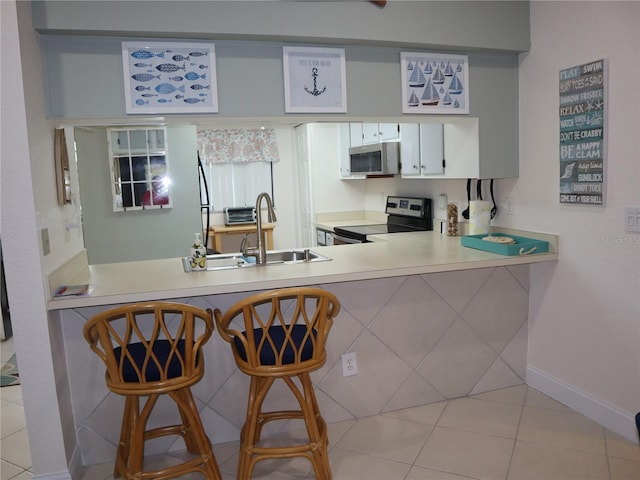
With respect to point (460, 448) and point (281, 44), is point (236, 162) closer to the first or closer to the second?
point (281, 44)

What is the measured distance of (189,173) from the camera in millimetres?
4613

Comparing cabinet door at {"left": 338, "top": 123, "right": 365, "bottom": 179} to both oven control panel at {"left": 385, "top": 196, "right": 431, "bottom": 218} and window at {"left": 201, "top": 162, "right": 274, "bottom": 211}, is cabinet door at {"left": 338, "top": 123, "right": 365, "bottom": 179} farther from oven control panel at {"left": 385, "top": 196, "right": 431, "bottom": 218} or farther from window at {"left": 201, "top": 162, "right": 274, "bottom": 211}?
window at {"left": 201, "top": 162, "right": 274, "bottom": 211}

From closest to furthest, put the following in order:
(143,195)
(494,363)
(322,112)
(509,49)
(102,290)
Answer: (102,290), (322,112), (509,49), (494,363), (143,195)

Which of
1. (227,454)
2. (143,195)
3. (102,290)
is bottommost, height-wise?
(227,454)

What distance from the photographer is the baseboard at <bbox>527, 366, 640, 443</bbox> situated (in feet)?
8.10

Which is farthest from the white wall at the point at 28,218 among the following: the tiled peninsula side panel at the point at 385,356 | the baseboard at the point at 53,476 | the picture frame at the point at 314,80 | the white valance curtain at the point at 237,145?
the white valance curtain at the point at 237,145

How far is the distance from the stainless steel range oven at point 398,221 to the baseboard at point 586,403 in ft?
4.52

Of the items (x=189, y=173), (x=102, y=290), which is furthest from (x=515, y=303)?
(x=189, y=173)

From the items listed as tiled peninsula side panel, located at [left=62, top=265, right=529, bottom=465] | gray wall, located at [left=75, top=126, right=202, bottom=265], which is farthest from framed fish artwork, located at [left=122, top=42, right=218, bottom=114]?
gray wall, located at [left=75, top=126, right=202, bottom=265]

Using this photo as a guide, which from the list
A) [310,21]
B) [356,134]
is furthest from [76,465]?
[356,134]

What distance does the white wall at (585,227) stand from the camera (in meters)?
2.35

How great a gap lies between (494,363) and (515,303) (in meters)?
0.39

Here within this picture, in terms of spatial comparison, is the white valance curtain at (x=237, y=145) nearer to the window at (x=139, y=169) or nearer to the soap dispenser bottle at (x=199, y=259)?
the window at (x=139, y=169)

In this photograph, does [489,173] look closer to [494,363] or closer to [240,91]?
[494,363]
